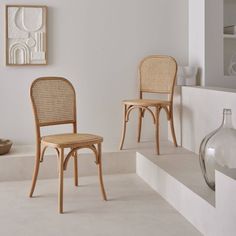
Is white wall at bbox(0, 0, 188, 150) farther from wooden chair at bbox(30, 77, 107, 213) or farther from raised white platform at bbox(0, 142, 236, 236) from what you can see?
wooden chair at bbox(30, 77, 107, 213)

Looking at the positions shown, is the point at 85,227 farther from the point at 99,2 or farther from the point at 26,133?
the point at 99,2

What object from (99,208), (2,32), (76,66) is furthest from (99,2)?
(99,208)

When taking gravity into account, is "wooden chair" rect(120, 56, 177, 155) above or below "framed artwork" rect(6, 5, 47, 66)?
below

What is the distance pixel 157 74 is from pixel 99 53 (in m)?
0.62

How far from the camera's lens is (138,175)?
3.94 meters

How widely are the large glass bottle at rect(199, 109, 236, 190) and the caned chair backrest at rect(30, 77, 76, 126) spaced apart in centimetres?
124

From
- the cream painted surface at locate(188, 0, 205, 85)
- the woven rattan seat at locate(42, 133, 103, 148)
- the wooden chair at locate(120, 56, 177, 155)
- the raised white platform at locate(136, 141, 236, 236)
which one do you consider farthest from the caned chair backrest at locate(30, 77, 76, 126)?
the cream painted surface at locate(188, 0, 205, 85)

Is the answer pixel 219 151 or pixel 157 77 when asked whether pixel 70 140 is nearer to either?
pixel 219 151

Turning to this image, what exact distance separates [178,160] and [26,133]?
1.56 meters

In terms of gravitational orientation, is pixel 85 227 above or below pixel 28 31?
below

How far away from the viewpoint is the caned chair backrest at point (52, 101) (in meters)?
3.35

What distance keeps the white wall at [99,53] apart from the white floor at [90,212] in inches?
33.7

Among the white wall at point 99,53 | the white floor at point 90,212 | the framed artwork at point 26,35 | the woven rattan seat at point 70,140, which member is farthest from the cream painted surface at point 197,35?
the woven rattan seat at point 70,140

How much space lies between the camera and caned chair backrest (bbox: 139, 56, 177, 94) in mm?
4176
